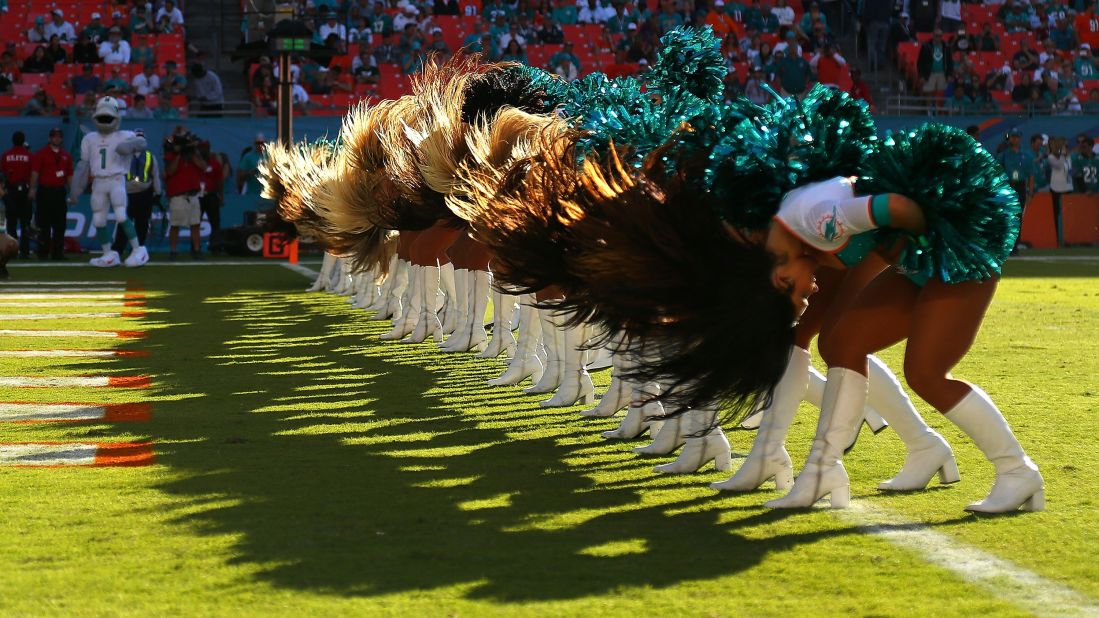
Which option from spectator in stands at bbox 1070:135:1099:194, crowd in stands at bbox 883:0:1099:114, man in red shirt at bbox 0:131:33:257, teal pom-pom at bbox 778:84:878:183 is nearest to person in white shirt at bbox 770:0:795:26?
crowd in stands at bbox 883:0:1099:114

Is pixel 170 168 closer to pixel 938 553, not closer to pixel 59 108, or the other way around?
pixel 59 108

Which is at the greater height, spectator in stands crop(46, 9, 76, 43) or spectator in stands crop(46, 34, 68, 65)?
spectator in stands crop(46, 9, 76, 43)

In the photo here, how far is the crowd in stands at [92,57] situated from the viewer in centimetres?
2177

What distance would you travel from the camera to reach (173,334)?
35.8ft

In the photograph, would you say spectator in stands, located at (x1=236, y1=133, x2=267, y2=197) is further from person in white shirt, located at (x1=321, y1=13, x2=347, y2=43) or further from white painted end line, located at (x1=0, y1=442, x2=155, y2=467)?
white painted end line, located at (x1=0, y1=442, x2=155, y2=467)

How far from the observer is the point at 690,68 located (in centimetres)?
758

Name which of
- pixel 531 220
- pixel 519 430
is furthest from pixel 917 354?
pixel 519 430

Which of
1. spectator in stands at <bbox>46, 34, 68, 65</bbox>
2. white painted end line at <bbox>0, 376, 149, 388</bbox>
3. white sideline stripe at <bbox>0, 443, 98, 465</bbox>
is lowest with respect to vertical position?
white sideline stripe at <bbox>0, 443, 98, 465</bbox>

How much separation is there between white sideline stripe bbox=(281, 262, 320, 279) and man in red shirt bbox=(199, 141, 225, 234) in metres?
1.35

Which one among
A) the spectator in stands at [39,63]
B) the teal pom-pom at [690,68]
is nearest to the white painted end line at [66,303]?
the teal pom-pom at [690,68]

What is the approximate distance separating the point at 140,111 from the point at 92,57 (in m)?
2.44

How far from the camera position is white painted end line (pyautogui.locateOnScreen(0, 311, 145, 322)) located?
12.0 m

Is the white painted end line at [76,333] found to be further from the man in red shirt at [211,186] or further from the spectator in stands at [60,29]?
the spectator in stands at [60,29]

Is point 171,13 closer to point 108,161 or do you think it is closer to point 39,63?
point 39,63
